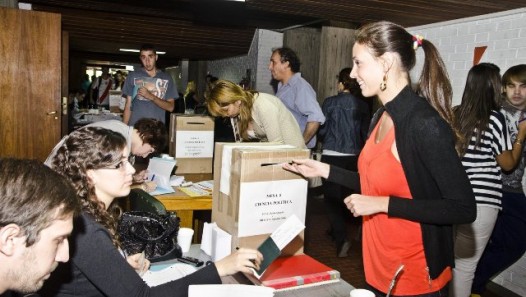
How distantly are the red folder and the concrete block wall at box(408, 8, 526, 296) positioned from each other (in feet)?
6.51

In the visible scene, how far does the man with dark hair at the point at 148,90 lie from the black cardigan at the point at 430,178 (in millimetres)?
3381

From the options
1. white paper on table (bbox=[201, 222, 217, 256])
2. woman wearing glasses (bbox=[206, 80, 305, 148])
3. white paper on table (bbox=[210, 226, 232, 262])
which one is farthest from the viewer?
woman wearing glasses (bbox=[206, 80, 305, 148])

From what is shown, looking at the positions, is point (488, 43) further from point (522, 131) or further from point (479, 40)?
point (522, 131)

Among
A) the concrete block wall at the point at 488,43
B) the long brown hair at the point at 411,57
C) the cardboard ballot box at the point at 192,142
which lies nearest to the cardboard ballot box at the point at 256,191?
the long brown hair at the point at 411,57

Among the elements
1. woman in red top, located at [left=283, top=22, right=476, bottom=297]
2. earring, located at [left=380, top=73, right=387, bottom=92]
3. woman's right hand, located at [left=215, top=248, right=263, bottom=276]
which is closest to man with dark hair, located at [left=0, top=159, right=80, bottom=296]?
woman's right hand, located at [left=215, top=248, right=263, bottom=276]

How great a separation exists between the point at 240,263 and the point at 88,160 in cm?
63

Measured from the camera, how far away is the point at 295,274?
1583 millimetres

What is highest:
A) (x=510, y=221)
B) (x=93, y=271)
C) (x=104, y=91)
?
(x=104, y=91)

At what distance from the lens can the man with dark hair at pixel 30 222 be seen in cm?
91

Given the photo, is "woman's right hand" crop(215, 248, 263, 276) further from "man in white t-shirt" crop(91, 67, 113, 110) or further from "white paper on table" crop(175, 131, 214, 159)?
"man in white t-shirt" crop(91, 67, 113, 110)

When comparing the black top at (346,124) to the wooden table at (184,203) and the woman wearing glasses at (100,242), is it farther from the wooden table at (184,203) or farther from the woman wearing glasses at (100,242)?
the woman wearing glasses at (100,242)

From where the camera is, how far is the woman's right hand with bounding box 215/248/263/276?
141cm

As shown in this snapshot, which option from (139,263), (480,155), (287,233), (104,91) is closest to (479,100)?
(480,155)

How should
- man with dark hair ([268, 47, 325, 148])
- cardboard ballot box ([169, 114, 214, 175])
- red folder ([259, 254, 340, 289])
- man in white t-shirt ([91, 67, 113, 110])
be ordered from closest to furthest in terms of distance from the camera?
red folder ([259, 254, 340, 289]) → cardboard ballot box ([169, 114, 214, 175]) → man with dark hair ([268, 47, 325, 148]) → man in white t-shirt ([91, 67, 113, 110])
